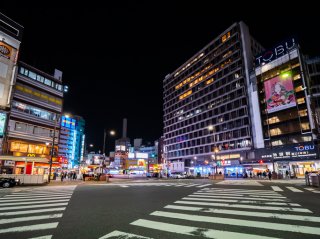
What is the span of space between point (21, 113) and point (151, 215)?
136ft

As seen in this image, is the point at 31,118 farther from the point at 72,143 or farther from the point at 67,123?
the point at 72,143

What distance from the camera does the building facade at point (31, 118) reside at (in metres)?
38.4

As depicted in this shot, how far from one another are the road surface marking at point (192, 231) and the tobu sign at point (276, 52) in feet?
211

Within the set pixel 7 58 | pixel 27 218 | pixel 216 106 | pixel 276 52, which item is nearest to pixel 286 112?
pixel 276 52

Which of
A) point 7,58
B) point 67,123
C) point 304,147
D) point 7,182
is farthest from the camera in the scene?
point 67,123

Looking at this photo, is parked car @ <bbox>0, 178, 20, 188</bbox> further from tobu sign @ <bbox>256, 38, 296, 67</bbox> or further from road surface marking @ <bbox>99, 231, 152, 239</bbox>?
tobu sign @ <bbox>256, 38, 296, 67</bbox>

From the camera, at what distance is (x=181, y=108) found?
9650 centimetres

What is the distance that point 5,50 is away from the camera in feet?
121

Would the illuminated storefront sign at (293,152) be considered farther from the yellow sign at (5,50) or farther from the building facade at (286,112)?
the yellow sign at (5,50)

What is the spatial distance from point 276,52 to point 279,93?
12.8 m

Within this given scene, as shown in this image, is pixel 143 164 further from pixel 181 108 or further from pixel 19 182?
pixel 19 182

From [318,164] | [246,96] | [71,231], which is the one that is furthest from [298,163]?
[71,231]

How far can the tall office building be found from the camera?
6612 cm

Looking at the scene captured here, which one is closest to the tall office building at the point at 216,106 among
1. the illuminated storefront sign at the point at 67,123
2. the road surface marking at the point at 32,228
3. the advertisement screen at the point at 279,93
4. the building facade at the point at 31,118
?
the advertisement screen at the point at 279,93
